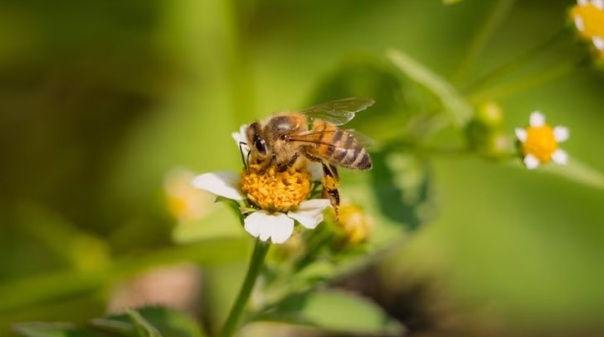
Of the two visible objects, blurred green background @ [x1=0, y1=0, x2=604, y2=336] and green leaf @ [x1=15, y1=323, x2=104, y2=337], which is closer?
green leaf @ [x1=15, y1=323, x2=104, y2=337]

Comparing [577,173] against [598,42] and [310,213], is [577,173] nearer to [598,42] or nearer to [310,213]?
[598,42]

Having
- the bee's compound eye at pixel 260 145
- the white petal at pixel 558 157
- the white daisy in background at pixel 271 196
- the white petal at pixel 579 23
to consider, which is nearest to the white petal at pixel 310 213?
the white daisy in background at pixel 271 196

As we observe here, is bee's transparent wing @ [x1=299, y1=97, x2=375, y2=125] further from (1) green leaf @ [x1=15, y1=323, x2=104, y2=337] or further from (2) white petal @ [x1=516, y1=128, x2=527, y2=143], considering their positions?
(1) green leaf @ [x1=15, y1=323, x2=104, y2=337]

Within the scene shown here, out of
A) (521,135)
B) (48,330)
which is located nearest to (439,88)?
(521,135)

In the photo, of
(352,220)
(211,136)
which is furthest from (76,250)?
(352,220)

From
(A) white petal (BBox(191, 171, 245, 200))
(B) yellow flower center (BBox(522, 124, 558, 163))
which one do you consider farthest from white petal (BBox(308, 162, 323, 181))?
(B) yellow flower center (BBox(522, 124, 558, 163))

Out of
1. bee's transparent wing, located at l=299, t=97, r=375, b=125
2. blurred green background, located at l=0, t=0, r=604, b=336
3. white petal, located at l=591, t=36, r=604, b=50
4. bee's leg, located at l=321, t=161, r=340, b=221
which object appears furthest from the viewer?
blurred green background, located at l=0, t=0, r=604, b=336

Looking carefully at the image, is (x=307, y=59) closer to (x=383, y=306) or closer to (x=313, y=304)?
(x=383, y=306)
